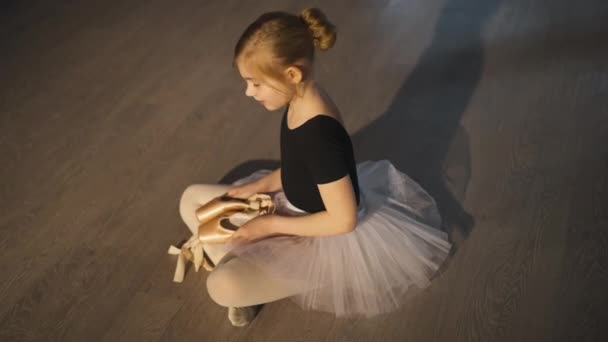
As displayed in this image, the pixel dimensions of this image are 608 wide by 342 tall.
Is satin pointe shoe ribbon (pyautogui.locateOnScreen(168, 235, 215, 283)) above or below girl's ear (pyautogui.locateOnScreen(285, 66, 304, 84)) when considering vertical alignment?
below

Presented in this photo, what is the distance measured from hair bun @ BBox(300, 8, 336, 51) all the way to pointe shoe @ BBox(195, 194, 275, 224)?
48cm

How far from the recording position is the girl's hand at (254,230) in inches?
47.6

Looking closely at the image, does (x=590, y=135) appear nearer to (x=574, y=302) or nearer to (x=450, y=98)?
(x=450, y=98)

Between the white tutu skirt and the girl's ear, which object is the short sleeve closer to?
the girl's ear

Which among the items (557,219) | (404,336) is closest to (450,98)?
(557,219)

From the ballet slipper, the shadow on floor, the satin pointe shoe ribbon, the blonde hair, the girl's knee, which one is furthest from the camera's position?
the shadow on floor

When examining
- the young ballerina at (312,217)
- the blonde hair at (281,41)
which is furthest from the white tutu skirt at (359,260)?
the blonde hair at (281,41)

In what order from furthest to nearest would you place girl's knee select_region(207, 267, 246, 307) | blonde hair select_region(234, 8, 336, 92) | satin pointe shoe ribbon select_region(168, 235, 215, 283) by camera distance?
satin pointe shoe ribbon select_region(168, 235, 215, 283) → girl's knee select_region(207, 267, 246, 307) → blonde hair select_region(234, 8, 336, 92)

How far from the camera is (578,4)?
7.97 feet

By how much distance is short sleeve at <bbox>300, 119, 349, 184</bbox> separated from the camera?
39.4 inches

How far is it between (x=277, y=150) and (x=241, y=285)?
30.1 inches

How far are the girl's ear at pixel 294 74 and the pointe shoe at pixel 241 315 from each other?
0.64 m

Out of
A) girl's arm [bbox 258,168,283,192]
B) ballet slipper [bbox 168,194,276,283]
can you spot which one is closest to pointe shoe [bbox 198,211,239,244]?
ballet slipper [bbox 168,194,276,283]

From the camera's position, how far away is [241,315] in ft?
4.32
